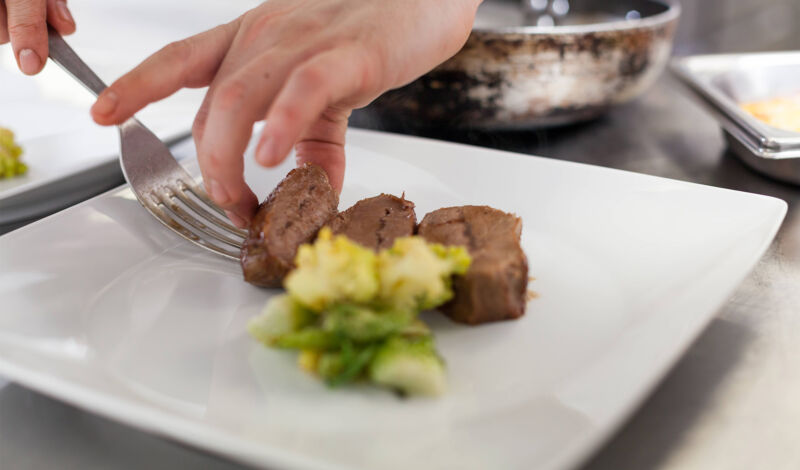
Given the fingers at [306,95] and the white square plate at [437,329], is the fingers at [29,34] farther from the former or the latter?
the fingers at [306,95]

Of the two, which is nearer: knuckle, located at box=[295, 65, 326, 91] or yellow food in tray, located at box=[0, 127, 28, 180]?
knuckle, located at box=[295, 65, 326, 91]

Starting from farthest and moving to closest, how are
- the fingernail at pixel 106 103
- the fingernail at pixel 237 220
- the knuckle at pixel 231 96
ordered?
the fingernail at pixel 237 220, the fingernail at pixel 106 103, the knuckle at pixel 231 96

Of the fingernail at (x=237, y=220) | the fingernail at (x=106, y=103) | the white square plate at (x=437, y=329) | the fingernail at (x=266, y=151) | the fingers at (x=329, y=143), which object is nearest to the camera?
the white square plate at (x=437, y=329)

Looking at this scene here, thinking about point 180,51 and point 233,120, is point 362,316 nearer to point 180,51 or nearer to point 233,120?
point 233,120

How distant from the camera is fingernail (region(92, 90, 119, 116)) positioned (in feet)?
4.17

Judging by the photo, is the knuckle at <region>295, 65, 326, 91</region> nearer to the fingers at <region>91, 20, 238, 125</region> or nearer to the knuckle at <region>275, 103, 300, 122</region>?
the knuckle at <region>275, 103, 300, 122</region>

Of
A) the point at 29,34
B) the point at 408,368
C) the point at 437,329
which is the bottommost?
the point at 437,329

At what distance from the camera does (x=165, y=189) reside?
1.48 metres

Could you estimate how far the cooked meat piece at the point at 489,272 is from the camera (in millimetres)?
1041

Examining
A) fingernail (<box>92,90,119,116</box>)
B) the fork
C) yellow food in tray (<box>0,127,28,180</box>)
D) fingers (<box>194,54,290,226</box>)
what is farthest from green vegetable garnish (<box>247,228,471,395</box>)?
yellow food in tray (<box>0,127,28,180</box>)

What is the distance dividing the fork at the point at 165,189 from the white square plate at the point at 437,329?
4 cm

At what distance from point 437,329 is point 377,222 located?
30 cm

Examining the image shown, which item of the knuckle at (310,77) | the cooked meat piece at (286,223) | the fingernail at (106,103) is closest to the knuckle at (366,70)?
the knuckle at (310,77)

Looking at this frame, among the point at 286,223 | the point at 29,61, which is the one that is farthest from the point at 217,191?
the point at 29,61
